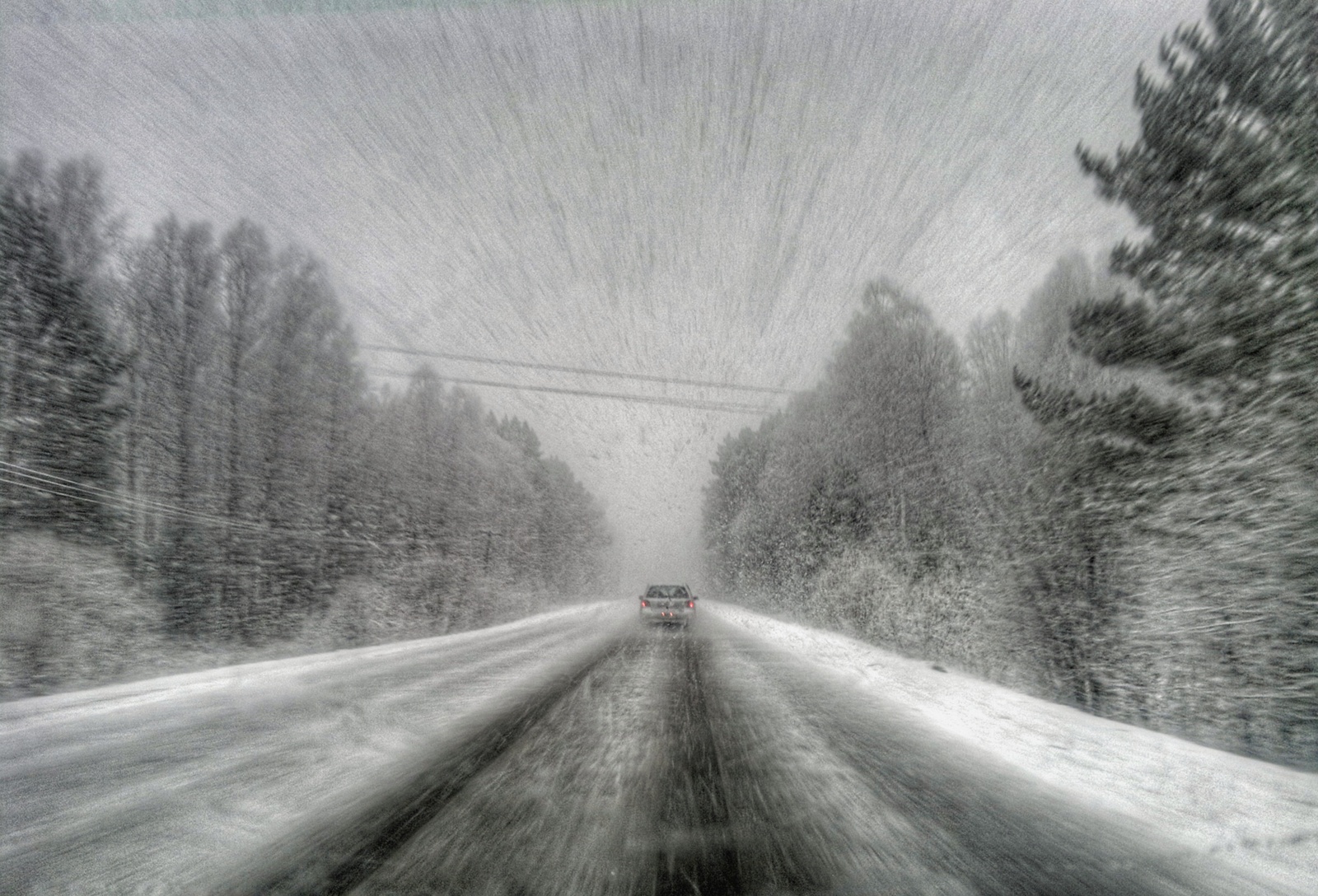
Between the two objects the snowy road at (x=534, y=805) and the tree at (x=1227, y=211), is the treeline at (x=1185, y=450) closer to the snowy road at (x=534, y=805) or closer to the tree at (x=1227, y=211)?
the tree at (x=1227, y=211)

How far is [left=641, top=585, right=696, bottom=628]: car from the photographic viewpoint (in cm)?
2366

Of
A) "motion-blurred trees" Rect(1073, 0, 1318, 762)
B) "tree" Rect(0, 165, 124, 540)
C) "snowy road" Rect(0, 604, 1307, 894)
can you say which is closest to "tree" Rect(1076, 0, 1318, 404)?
"motion-blurred trees" Rect(1073, 0, 1318, 762)

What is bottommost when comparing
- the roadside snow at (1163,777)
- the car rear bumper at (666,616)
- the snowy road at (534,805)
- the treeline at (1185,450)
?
the car rear bumper at (666,616)

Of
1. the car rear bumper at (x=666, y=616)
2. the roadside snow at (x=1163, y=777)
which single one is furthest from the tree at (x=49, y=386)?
the car rear bumper at (x=666, y=616)

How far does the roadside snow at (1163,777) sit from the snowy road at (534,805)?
237 millimetres

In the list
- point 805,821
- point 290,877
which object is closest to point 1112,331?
point 805,821

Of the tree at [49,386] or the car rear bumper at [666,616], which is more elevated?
the tree at [49,386]

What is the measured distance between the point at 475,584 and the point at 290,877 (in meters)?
25.7

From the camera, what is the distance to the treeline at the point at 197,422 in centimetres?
1127

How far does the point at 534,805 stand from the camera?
4578mm

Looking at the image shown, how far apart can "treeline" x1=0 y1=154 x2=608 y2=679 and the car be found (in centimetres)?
752

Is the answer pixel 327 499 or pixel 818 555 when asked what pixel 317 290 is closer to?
pixel 327 499

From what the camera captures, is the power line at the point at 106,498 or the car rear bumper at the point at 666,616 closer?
the power line at the point at 106,498

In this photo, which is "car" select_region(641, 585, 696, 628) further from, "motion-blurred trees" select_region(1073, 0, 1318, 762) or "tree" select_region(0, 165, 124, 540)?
"motion-blurred trees" select_region(1073, 0, 1318, 762)
